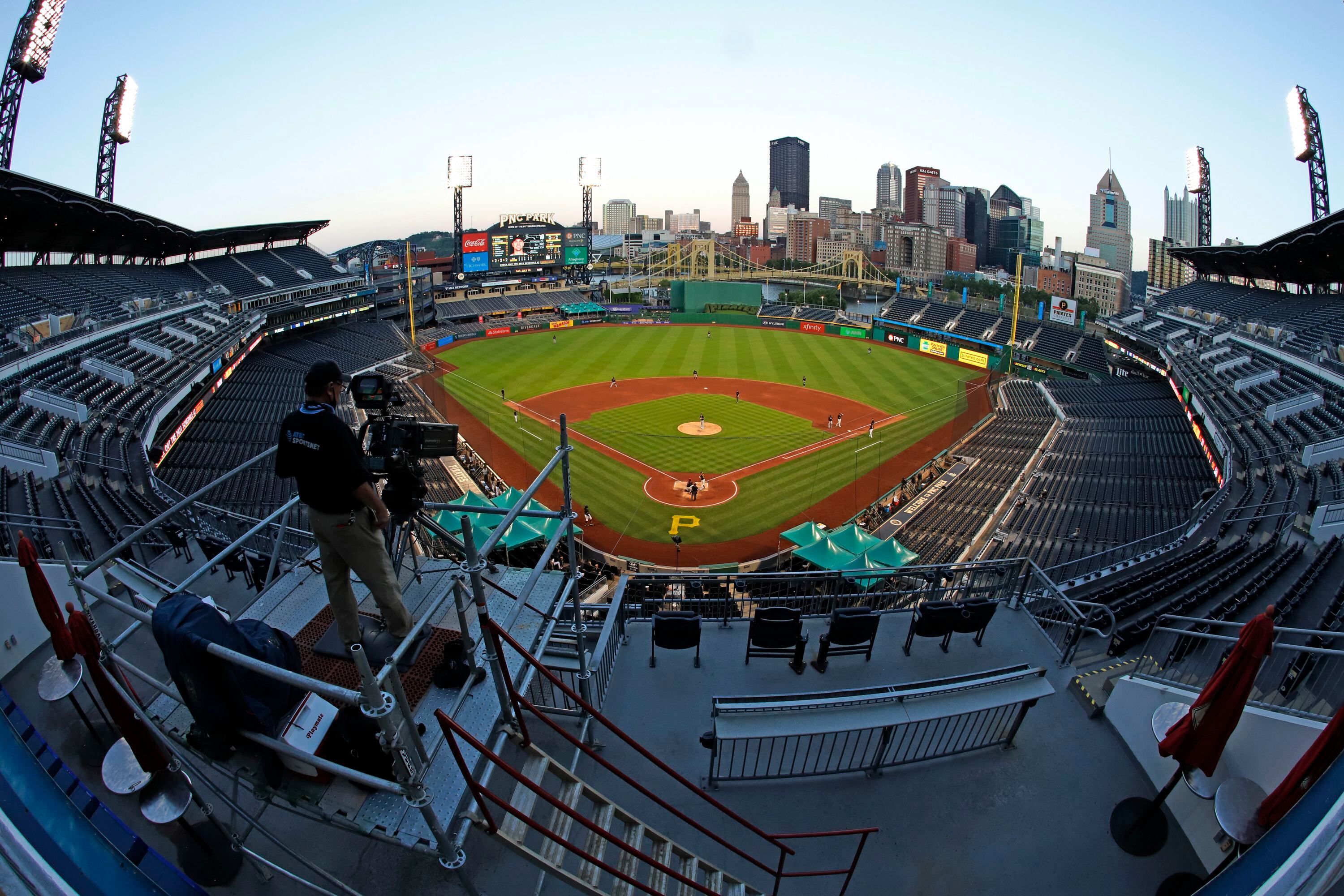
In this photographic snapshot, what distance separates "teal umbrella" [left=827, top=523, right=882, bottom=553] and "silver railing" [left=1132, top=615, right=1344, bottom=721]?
926cm

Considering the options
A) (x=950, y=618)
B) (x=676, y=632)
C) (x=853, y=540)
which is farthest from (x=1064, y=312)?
(x=676, y=632)

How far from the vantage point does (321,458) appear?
12.8 feet

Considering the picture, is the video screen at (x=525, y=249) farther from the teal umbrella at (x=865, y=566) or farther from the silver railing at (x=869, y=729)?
the silver railing at (x=869, y=729)

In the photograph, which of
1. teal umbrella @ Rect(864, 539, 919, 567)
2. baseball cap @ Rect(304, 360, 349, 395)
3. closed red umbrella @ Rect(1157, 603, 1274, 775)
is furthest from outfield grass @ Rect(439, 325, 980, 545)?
baseball cap @ Rect(304, 360, 349, 395)

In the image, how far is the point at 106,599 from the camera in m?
3.44

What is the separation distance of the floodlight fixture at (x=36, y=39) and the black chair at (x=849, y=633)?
1884 inches

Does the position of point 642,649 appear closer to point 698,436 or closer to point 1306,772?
point 1306,772

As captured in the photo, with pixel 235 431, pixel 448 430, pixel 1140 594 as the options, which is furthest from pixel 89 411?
pixel 1140 594

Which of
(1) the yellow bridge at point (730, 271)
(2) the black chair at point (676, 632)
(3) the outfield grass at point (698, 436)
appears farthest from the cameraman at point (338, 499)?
(1) the yellow bridge at point (730, 271)

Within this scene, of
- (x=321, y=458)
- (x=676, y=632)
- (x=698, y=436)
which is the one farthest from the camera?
(x=698, y=436)

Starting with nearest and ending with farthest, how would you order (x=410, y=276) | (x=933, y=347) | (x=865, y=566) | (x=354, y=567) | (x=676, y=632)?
(x=354, y=567), (x=676, y=632), (x=865, y=566), (x=410, y=276), (x=933, y=347)

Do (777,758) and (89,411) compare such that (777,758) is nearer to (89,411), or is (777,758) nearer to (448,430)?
(448,430)

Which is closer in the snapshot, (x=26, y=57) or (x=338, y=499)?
(x=338, y=499)

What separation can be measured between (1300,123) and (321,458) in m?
60.8
